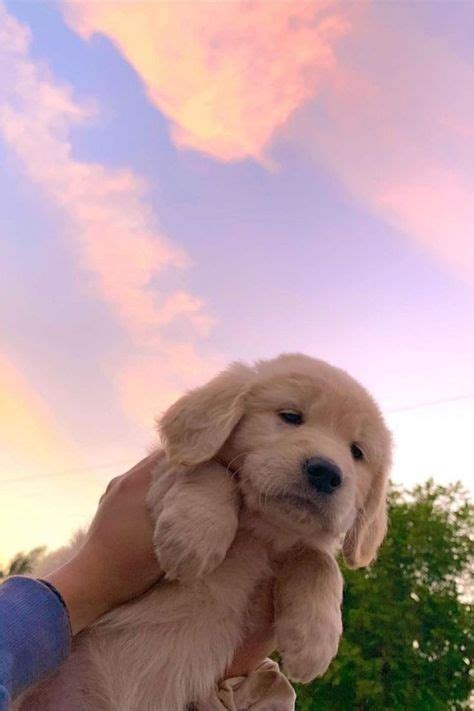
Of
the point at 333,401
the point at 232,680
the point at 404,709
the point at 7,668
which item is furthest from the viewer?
the point at 404,709

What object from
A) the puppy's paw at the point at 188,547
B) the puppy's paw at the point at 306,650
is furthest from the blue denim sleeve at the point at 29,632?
the puppy's paw at the point at 306,650

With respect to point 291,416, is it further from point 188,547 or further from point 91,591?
point 91,591

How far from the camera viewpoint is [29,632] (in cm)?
254

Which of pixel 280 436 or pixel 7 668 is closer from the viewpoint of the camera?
pixel 7 668

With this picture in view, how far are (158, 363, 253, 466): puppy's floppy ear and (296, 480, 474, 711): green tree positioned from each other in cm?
1839

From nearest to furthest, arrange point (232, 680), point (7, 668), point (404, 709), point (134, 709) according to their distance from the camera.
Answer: point (7, 668), point (134, 709), point (232, 680), point (404, 709)

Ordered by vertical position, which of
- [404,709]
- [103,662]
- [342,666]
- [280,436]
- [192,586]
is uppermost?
[280,436]

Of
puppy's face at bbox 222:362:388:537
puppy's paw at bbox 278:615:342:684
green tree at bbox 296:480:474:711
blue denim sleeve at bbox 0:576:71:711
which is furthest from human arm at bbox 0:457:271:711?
green tree at bbox 296:480:474:711

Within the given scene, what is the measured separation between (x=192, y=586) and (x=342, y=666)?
62.7 feet

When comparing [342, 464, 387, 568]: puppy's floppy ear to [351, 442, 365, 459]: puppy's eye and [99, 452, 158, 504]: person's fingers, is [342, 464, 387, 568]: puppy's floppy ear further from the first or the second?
[99, 452, 158, 504]: person's fingers

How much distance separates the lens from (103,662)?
291cm

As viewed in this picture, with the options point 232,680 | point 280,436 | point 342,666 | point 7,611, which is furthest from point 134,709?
point 342,666

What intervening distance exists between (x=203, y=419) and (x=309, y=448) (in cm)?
49

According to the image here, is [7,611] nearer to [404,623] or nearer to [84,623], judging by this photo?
[84,623]
